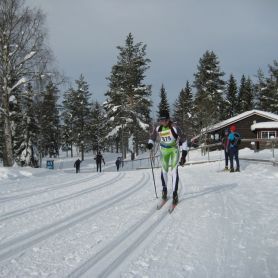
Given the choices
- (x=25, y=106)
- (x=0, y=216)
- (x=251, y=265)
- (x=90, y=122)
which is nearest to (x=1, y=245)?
(x=0, y=216)

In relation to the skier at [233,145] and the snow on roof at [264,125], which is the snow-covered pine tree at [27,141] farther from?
the skier at [233,145]

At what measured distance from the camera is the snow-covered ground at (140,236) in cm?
388

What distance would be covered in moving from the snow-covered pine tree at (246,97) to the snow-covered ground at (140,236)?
63281 millimetres

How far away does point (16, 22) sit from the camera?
2186 centimetres

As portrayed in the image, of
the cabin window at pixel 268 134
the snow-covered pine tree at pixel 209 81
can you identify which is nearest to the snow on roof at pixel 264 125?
the cabin window at pixel 268 134

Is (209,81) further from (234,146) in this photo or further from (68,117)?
(234,146)

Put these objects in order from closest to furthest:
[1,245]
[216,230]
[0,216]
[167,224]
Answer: [1,245], [216,230], [167,224], [0,216]

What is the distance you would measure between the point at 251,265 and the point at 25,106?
2739 centimetres

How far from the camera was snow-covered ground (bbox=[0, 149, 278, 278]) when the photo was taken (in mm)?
3883

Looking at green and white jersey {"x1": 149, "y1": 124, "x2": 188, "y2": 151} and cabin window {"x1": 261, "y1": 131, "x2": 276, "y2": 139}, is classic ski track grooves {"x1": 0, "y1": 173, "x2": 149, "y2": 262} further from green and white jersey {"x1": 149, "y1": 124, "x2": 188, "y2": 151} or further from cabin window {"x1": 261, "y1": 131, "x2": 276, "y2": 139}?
cabin window {"x1": 261, "y1": 131, "x2": 276, "y2": 139}

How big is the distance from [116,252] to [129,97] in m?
46.1

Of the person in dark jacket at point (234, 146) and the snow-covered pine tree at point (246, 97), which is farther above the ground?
the snow-covered pine tree at point (246, 97)

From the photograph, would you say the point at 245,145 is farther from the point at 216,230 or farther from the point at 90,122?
the point at 216,230

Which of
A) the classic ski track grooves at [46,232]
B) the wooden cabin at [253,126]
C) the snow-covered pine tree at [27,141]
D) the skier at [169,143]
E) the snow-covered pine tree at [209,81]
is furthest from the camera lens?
the snow-covered pine tree at [209,81]
